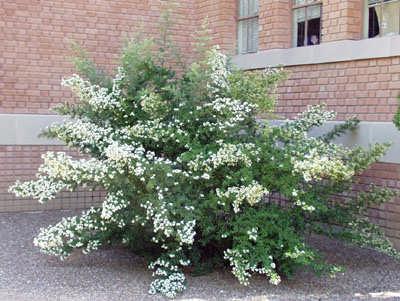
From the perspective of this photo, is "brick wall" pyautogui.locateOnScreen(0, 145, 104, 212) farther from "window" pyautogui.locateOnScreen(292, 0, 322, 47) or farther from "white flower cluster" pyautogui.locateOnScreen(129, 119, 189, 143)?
"window" pyautogui.locateOnScreen(292, 0, 322, 47)

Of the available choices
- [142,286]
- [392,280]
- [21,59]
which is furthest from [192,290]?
[21,59]

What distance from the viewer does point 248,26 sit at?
403 inches

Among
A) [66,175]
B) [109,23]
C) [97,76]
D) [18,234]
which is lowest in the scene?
[18,234]

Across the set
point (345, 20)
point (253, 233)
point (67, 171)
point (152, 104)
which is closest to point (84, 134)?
point (67, 171)

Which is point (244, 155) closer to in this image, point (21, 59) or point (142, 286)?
point (142, 286)

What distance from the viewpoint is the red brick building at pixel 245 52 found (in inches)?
300

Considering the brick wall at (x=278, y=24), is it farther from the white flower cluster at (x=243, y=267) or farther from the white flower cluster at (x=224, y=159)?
the white flower cluster at (x=243, y=267)

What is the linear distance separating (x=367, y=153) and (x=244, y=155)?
137cm

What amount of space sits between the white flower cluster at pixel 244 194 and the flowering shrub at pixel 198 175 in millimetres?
10

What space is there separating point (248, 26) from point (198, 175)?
16.4 ft

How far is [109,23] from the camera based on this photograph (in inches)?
408

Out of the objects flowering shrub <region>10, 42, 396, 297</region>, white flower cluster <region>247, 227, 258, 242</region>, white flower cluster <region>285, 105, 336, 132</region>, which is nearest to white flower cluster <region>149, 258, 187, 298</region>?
flowering shrub <region>10, 42, 396, 297</region>

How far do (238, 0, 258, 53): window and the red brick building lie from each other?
17mm

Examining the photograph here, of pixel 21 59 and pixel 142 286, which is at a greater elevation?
pixel 21 59
